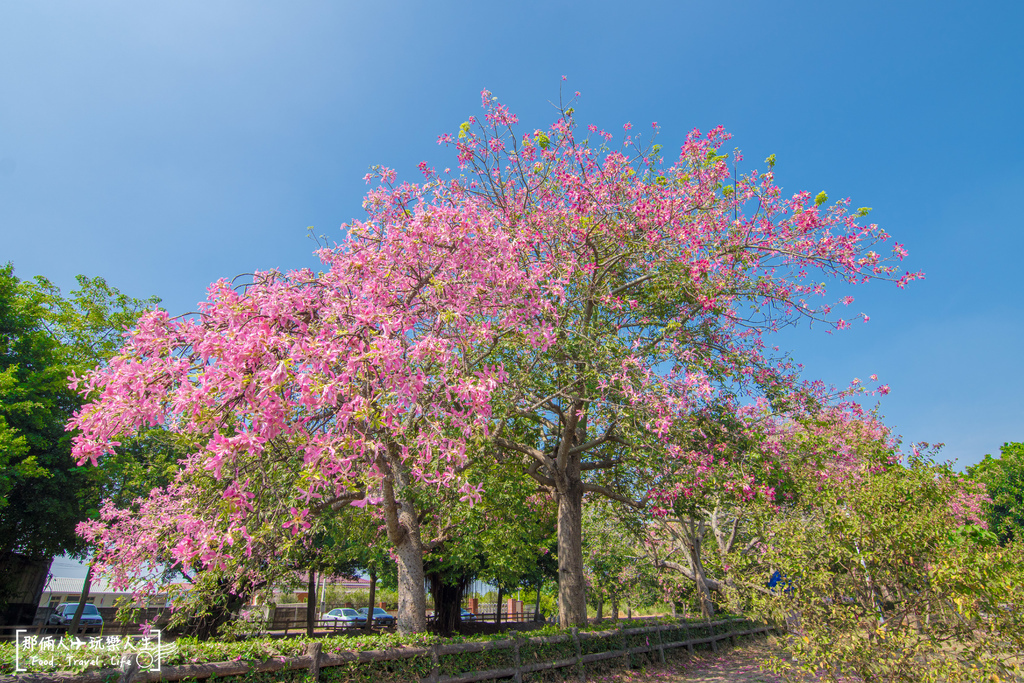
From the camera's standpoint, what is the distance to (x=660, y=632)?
13.4 m

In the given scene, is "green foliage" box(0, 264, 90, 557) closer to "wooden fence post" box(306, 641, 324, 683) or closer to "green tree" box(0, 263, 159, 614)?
"green tree" box(0, 263, 159, 614)

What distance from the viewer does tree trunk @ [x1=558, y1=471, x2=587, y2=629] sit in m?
11.5

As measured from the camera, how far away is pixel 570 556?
11.9 metres

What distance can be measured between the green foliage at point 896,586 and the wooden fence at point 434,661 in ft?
14.1

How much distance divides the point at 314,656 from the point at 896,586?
707cm

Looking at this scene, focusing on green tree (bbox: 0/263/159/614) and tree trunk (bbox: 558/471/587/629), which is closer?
tree trunk (bbox: 558/471/587/629)

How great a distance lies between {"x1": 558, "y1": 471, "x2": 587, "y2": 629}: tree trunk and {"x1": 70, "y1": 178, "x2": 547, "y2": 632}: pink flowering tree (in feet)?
18.6

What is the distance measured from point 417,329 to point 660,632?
11655 mm

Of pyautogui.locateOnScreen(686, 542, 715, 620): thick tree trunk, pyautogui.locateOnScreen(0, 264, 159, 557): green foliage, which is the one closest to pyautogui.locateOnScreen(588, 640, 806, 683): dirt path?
pyautogui.locateOnScreen(686, 542, 715, 620): thick tree trunk

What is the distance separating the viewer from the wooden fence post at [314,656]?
644cm

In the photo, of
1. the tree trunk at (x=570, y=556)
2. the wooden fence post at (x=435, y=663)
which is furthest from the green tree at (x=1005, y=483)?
the wooden fence post at (x=435, y=663)

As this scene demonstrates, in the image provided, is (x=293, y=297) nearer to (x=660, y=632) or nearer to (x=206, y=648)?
(x=206, y=648)

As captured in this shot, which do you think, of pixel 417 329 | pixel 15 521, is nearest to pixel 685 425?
pixel 417 329

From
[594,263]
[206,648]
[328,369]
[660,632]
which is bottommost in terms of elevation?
[660,632]
